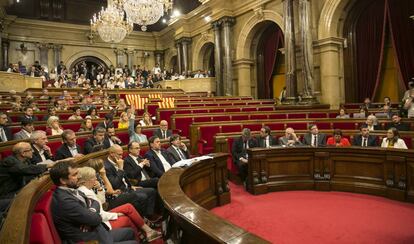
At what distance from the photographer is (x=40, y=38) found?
51.5 feet

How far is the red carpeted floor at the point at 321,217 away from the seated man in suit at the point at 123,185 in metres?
0.91

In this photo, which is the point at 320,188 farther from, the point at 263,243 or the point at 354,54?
the point at 354,54

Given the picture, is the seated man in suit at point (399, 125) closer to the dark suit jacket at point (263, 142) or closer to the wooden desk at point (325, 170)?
the wooden desk at point (325, 170)

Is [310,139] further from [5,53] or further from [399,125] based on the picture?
[5,53]

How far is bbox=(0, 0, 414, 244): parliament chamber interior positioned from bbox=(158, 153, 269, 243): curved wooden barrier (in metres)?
0.01

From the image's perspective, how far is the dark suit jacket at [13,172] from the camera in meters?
2.75

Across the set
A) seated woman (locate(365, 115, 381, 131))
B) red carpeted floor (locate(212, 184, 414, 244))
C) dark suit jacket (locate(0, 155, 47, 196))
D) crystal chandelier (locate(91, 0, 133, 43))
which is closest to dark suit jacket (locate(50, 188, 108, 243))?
dark suit jacket (locate(0, 155, 47, 196))

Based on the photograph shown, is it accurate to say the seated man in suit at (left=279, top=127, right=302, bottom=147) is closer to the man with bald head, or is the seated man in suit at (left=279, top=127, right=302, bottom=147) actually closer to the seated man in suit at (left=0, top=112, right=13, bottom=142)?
the man with bald head

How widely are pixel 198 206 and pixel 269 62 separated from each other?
11.2m

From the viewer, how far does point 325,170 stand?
4539 mm

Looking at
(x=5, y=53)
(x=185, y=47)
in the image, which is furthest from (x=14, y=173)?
(x=5, y=53)

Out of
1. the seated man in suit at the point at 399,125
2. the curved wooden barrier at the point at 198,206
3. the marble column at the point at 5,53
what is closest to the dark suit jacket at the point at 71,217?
the curved wooden barrier at the point at 198,206

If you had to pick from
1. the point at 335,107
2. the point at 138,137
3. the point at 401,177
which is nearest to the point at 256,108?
the point at 335,107

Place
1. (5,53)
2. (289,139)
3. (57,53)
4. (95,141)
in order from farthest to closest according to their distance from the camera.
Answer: (57,53), (5,53), (289,139), (95,141)
